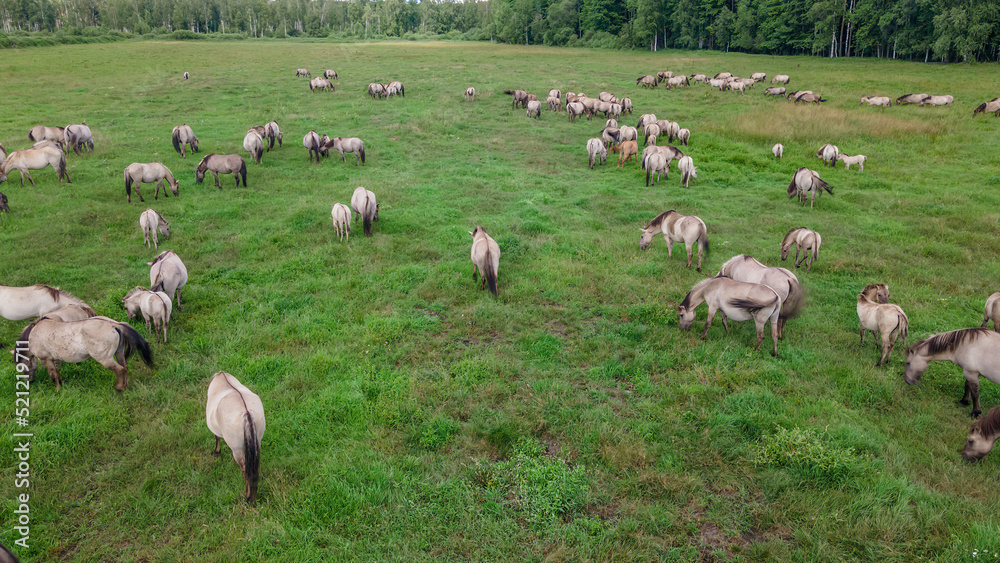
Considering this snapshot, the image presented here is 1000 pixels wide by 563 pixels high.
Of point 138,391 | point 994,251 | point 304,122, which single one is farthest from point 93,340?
point 304,122

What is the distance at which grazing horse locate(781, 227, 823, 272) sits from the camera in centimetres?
1141

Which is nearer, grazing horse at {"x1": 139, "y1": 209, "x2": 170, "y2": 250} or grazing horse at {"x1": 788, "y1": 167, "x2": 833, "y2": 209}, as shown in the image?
grazing horse at {"x1": 139, "y1": 209, "x2": 170, "y2": 250}

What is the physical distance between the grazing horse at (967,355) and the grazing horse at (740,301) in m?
1.86

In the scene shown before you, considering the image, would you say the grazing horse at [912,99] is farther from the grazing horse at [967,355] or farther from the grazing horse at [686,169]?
the grazing horse at [967,355]

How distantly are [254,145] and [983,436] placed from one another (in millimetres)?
22101

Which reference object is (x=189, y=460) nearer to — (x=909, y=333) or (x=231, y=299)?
(x=231, y=299)

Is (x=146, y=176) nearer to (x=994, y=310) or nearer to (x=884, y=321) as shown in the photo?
(x=884, y=321)

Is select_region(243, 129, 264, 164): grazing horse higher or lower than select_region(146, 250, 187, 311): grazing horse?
higher

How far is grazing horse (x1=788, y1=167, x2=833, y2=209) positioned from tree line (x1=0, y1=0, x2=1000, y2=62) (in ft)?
143

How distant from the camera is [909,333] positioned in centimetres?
887

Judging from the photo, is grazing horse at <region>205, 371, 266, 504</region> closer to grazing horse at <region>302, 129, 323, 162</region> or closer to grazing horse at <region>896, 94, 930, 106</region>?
grazing horse at <region>302, 129, 323, 162</region>

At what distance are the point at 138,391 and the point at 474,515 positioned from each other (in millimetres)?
5415

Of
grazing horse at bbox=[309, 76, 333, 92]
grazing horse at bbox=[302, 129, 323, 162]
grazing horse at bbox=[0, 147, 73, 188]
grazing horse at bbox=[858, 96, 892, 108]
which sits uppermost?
grazing horse at bbox=[309, 76, 333, 92]

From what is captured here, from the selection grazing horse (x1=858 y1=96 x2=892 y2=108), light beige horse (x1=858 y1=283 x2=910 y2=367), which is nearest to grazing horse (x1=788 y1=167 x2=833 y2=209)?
light beige horse (x1=858 y1=283 x2=910 y2=367)
